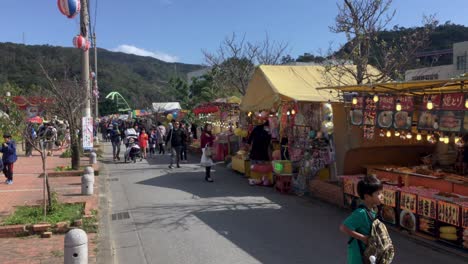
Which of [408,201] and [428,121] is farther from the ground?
[428,121]

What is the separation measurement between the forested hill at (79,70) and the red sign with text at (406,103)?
13.9 meters

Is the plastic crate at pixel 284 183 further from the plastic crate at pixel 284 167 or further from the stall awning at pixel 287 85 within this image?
the stall awning at pixel 287 85

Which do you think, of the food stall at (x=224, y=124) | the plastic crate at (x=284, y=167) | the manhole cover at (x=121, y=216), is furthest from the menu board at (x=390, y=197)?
the food stall at (x=224, y=124)

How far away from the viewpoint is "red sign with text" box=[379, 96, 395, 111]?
9.05 metres

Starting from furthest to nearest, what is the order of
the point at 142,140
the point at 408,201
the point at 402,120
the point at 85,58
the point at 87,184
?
the point at 142,140 → the point at 85,58 → the point at 87,184 → the point at 402,120 → the point at 408,201

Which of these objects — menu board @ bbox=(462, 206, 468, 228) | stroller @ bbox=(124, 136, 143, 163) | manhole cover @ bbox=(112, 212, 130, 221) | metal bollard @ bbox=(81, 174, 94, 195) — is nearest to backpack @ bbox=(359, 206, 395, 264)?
menu board @ bbox=(462, 206, 468, 228)

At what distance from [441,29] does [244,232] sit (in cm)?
5836

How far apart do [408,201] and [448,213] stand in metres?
0.91

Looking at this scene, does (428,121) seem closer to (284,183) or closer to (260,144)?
(284,183)

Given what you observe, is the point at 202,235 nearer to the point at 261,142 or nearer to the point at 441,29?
the point at 261,142

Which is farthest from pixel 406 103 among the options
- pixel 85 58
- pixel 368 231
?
pixel 85 58

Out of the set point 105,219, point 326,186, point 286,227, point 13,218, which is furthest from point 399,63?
point 13,218

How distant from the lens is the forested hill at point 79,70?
155 feet

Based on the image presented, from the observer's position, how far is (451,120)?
766 centimetres
